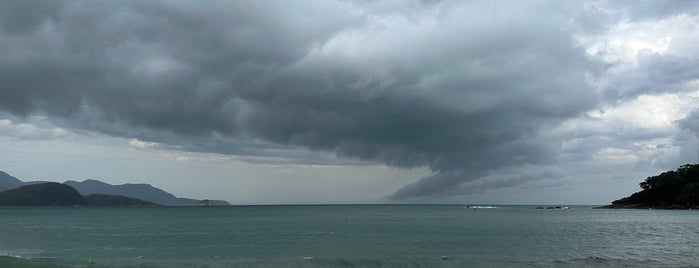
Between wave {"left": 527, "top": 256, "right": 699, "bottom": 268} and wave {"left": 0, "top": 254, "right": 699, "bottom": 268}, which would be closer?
wave {"left": 527, "top": 256, "right": 699, "bottom": 268}

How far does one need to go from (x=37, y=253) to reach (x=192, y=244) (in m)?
18.4

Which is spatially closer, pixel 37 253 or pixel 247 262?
pixel 247 262

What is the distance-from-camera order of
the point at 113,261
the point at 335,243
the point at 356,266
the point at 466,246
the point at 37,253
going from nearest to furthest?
the point at 356,266 → the point at 113,261 → the point at 37,253 → the point at 466,246 → the point at 335,243

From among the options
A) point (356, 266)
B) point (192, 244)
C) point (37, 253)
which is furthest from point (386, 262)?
point (37, 253)

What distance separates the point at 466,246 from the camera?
59688mm

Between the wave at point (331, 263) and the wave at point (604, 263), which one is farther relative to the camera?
the wave at point (331, 263)

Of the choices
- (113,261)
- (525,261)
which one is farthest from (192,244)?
(525,261)

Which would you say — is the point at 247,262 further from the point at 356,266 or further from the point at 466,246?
the point at 466,246

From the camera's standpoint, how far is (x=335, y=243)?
6475cm

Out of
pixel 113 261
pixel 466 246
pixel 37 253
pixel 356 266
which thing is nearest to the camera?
pixel 356 266

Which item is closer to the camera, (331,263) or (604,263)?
(604,263)

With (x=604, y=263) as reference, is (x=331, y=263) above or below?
below

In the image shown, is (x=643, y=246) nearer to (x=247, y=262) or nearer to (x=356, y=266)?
(x=356, y=266)

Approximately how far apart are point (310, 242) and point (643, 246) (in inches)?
1724
